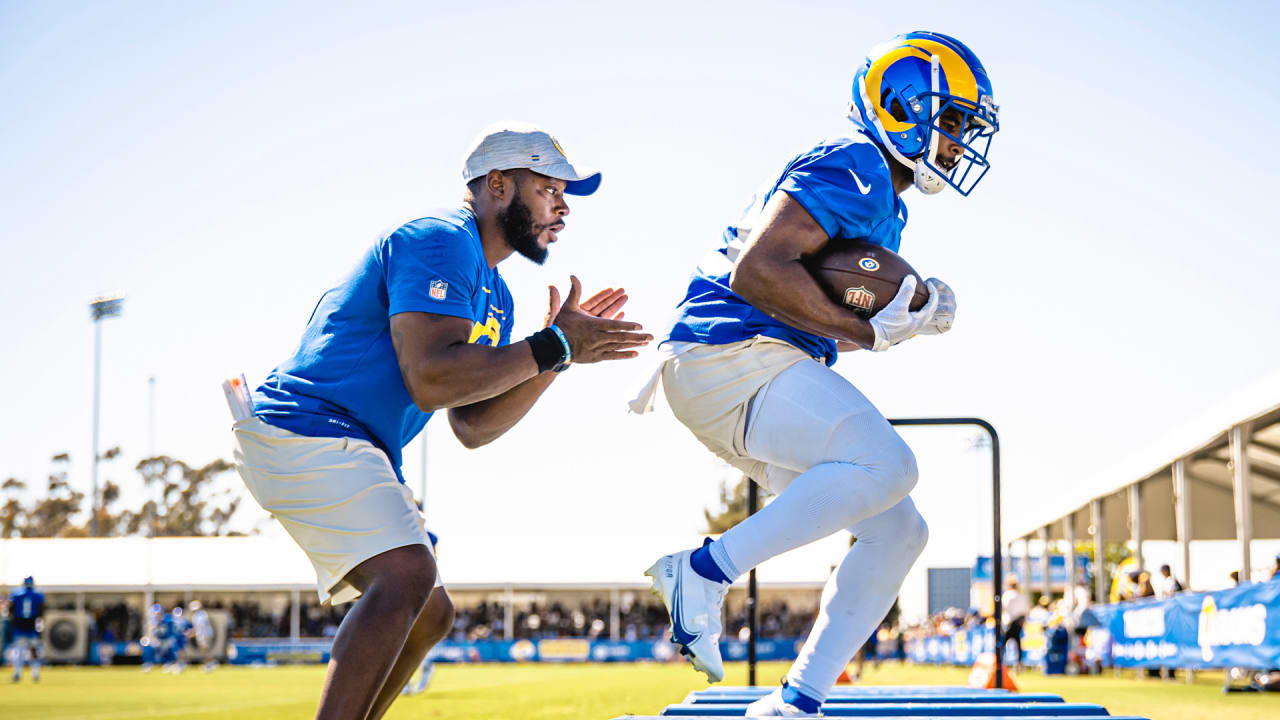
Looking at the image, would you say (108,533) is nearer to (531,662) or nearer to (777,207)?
(531,662)

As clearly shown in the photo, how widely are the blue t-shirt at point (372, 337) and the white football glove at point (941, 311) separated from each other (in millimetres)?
1454

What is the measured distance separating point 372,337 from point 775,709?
1.71 metres

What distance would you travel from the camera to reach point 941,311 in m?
4.06

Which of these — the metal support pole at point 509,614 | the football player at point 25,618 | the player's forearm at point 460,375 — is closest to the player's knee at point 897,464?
the player's forearm at point 460,375

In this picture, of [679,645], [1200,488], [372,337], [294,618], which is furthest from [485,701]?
[294,618]

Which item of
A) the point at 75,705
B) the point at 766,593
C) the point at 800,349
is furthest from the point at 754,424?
the point at 766,593

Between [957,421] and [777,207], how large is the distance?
2.67 m

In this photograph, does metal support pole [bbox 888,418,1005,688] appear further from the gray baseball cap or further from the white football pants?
the gray baseball cap

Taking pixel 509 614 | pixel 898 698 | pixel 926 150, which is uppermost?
pixel 926 150

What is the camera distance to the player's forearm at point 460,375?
375 cm

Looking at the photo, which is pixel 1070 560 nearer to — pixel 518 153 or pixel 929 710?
pixel 929 710

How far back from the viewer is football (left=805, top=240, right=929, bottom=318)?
3.89 m

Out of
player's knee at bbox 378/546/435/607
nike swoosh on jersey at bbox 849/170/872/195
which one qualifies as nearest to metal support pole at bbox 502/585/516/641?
player's knee at bbox 378/546/435/607

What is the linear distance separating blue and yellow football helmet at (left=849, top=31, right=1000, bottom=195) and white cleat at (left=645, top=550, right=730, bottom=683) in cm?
151
